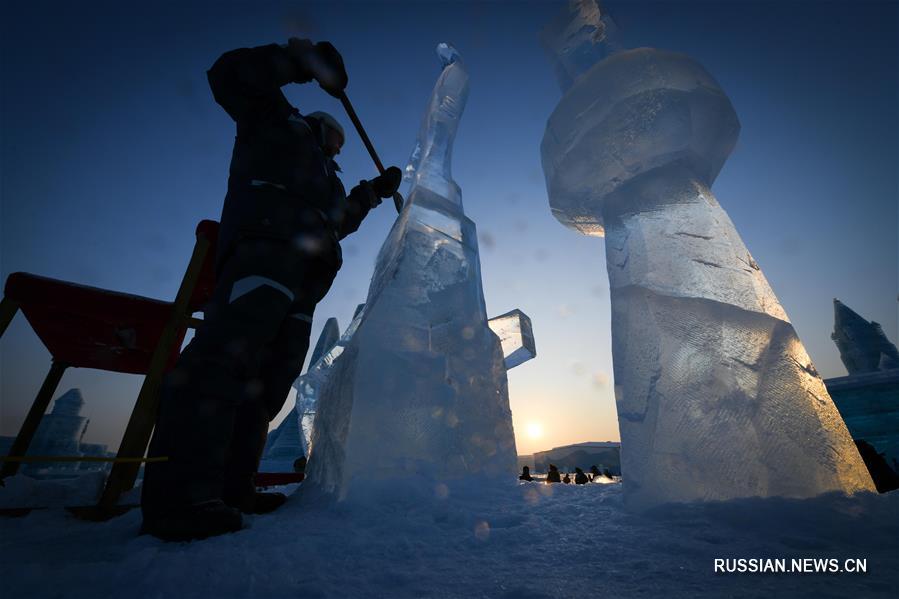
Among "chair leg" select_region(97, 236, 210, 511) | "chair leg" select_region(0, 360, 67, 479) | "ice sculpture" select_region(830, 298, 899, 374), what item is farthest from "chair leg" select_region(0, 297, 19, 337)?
"ice sculpture" select_region(830, 298, 899, 374)

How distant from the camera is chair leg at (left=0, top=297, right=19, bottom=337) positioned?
209 centimetres

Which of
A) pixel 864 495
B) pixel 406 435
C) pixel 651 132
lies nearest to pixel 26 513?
pixel 406 435

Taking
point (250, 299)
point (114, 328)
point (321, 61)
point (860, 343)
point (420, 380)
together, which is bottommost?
point (420, 380)

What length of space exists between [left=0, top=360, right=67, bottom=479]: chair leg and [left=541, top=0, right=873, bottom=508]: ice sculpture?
4053mm

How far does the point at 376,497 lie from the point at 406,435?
0.36 meters

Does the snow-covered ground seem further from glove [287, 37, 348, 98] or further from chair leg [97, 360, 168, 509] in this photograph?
glove [287, 37, 348, 98]

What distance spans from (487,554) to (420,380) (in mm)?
1162

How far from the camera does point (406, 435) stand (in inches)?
73.7

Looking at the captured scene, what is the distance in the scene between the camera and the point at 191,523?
1.12 meters

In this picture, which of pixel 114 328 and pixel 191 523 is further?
pixel 114 328

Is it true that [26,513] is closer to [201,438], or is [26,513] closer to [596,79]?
[201,438]

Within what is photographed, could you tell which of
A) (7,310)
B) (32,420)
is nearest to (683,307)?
(7,310)

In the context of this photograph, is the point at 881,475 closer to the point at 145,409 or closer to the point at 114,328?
the point at 145,409

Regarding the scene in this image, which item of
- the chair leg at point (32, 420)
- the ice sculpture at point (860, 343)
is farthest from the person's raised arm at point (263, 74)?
the ice sculpture at point (860, 343)
